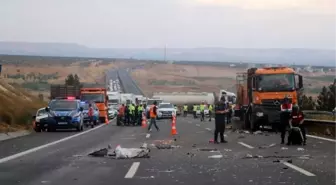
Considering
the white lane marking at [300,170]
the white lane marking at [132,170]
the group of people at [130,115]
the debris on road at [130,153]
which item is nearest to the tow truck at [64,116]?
the group of people at [130,115]

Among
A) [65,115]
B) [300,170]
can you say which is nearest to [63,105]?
[65,115]

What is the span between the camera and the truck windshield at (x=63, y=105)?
106ft

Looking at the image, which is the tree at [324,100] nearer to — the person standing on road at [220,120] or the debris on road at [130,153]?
the person standing on road at [220,120]

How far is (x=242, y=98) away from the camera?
122 ft

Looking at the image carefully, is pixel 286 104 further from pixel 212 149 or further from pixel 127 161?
pixel 127 161

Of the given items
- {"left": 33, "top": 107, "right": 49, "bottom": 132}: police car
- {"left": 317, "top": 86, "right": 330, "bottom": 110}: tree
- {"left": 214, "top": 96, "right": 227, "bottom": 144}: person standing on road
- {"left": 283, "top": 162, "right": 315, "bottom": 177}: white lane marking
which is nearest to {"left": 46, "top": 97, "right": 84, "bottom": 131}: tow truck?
{"left": 33, "top": 107, "right": 49, "bottom": 132}: police car

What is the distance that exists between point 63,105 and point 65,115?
1.86 m

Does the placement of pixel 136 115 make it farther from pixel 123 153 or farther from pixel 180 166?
pixel 180 166

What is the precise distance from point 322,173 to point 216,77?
14267cm

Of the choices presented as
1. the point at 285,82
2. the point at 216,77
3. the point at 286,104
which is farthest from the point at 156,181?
the point at 216,77

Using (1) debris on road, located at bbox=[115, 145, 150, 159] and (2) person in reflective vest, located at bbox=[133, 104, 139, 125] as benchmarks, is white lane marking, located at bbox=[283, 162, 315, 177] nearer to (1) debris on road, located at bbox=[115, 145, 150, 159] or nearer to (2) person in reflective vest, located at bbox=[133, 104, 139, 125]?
(1) debris on road, located at bbox=[115, 145, 150, 159]

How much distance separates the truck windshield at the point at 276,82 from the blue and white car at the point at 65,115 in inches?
380

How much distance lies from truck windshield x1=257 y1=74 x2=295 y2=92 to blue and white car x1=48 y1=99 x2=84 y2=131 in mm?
9660

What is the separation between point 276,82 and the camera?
30312 millimetres
